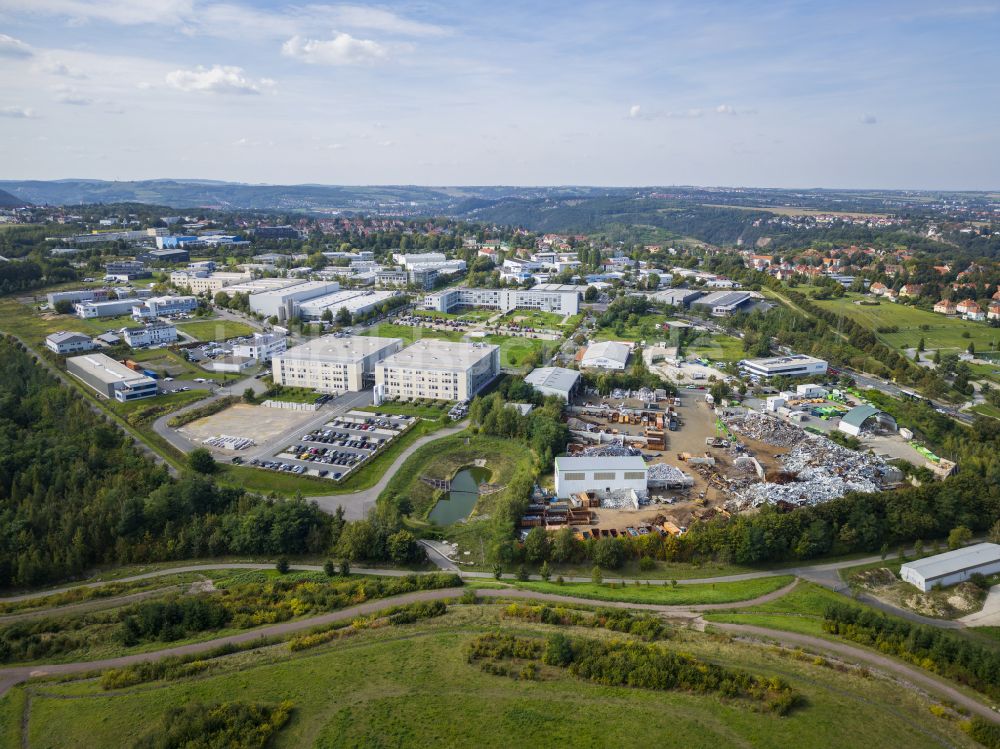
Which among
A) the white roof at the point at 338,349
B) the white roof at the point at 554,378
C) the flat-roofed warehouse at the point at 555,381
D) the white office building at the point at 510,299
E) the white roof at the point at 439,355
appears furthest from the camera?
the white office building at the point at 510,299

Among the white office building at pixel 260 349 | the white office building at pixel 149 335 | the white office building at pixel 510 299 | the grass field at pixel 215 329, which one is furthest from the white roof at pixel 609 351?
the white office building at pixel 149 335

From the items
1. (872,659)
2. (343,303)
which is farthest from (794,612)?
(343,303)

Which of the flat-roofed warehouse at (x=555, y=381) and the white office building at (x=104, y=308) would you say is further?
the white office building at (x=104, y=308)

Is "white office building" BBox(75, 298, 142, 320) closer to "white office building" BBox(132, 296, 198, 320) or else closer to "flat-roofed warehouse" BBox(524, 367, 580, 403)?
"white office building" BBox(132, 296, 198, 320)

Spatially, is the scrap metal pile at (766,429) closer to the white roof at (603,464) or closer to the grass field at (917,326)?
the white roof at (603,464)

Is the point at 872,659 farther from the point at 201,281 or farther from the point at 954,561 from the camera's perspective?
the point at 201,281

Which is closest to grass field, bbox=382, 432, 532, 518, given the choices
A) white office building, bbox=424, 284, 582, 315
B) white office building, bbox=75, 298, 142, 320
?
white office building, bbox=424, 284, 582, 315
